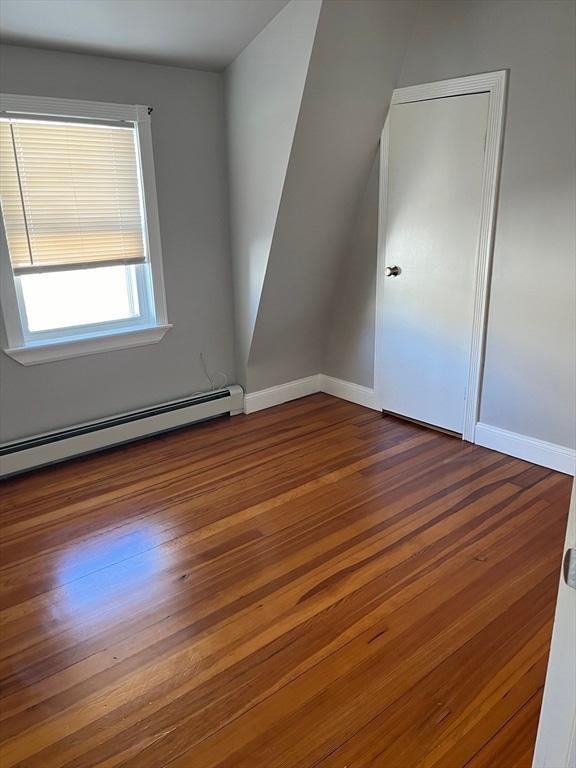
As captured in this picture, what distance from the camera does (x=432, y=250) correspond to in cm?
329

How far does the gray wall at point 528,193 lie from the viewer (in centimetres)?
264

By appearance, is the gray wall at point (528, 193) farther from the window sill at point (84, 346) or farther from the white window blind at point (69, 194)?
the window sill at point (84, 346)

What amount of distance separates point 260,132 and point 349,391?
73.7 inches

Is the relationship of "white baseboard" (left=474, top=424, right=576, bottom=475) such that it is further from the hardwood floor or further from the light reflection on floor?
the light reflection on floor

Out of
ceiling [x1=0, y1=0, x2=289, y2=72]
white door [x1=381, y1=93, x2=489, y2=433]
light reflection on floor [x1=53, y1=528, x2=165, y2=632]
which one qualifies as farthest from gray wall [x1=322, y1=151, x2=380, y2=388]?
light reflection on floor [x1=53, y1=528, x2=165, y2=632]

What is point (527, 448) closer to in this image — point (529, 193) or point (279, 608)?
point (529, 193)

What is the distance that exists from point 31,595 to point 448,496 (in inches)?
75.0

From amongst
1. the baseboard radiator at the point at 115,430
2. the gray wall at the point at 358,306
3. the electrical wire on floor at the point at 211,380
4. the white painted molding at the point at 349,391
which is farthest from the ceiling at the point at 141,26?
the white painted molding at the point at 349,391

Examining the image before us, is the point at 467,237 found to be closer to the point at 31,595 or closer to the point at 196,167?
the point at 196,167

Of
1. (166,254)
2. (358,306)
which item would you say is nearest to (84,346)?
(166,254)

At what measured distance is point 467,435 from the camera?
3369mm

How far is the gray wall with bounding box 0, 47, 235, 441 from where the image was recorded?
2898 millimetres

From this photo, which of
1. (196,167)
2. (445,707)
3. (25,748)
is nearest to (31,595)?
(25,748)

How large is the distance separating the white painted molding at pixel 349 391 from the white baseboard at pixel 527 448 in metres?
0.85
